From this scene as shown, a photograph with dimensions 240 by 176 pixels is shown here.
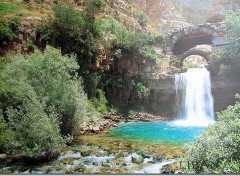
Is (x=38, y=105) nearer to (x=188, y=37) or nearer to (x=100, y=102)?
(x=100, y=102)

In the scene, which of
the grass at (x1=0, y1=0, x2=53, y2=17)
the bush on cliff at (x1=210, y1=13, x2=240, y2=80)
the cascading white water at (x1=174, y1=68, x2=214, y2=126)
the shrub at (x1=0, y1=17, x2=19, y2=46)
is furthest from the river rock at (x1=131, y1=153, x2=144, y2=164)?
the bush on cliff at (x1=210, y1=13, x2=240, y2=80)

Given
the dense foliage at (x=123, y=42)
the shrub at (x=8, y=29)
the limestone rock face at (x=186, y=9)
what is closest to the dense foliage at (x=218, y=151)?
the limestone rock face at (x=186, y=9)

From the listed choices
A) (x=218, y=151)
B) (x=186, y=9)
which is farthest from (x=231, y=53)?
(x=218, y=151)

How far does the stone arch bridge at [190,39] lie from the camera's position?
15.3m

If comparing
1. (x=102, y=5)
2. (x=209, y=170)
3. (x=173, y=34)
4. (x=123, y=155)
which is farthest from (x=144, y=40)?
(x=209, y=170)

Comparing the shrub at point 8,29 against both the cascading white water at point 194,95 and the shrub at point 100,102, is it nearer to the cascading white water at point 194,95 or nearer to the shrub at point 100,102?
the shrub at point 100,102

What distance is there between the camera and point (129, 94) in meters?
12.6

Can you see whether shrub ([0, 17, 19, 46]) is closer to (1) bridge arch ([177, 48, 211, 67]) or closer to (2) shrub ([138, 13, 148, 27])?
(2) shrub ([138, 13, 148, 27])

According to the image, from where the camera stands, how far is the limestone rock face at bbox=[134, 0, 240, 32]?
10.3 metres

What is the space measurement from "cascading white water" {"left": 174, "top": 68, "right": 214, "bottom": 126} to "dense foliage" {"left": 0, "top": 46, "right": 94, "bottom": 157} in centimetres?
481

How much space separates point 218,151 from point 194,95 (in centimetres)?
850

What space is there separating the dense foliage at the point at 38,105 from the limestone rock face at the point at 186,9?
480 centimetres

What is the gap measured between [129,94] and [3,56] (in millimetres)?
5182

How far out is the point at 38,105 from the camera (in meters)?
6.41
